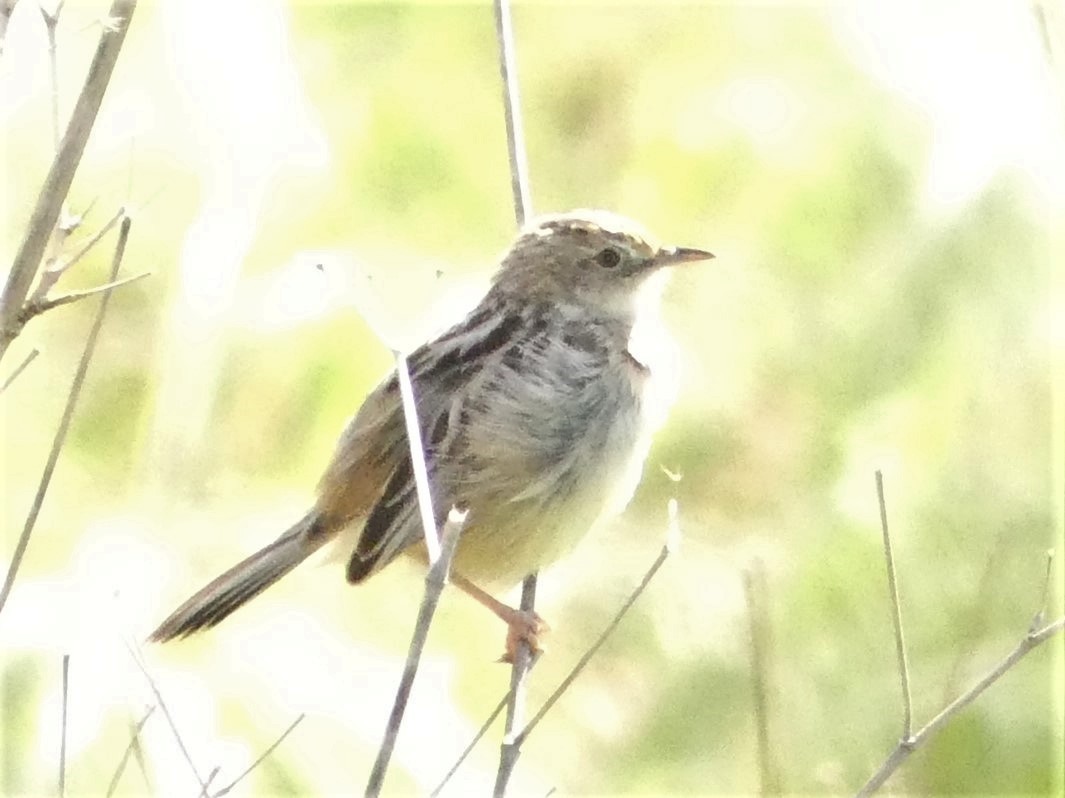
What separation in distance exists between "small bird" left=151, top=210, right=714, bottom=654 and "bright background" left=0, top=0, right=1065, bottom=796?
0.28 meters

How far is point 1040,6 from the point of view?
236cm

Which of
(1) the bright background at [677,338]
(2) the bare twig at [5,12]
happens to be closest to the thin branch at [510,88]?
(1) the bright background at [677,338]

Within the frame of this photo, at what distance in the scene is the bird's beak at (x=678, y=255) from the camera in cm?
300

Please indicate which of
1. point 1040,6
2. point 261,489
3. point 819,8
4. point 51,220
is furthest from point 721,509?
point 51,220

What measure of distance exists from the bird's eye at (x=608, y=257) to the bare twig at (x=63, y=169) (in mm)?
1518

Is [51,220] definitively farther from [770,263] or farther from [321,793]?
[770,263]

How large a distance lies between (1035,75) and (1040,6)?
4.78 ft

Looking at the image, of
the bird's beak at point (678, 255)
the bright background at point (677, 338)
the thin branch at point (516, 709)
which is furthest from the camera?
the bright background at point (677, 338)

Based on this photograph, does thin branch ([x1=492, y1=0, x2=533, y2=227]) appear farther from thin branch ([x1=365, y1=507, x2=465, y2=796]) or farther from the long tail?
thin branch ([x1=365, y1=507, x2=465, y2=796])

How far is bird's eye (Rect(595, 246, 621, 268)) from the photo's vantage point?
3.10 metres

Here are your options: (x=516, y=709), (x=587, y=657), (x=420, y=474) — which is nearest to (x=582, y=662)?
(x=587, y=657)

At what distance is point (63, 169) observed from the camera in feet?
5.76

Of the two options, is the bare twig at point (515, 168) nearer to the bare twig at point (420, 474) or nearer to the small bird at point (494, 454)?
the small bird at point (494, 454)

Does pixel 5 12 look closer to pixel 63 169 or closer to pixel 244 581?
pixel 63 169
